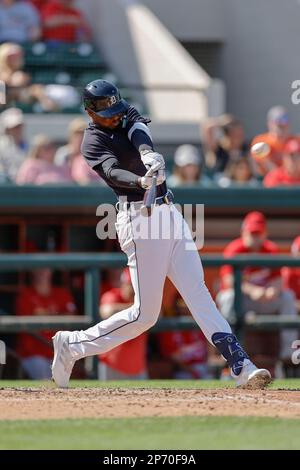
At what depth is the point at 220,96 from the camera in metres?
15.5

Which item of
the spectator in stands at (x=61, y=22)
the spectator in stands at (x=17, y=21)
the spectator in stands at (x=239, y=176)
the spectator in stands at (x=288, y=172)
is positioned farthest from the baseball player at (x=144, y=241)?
the spectator in stands at (x=61, y=22)

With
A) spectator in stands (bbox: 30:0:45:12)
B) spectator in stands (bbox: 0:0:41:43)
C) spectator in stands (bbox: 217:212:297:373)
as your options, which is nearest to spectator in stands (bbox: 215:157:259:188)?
spectator in stands (bbox: 217:212:297:373)

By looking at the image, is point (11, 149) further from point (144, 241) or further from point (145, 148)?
point (145, 148)

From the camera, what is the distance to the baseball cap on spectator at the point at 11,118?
1190 centimetres

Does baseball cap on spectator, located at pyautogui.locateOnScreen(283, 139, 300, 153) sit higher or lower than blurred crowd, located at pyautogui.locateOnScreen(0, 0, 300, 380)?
higher

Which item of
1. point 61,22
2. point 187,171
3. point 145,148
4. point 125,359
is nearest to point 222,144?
point 187,171

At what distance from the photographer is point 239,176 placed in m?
12.5

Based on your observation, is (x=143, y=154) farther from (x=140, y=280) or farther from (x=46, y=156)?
(x=46, y=156)

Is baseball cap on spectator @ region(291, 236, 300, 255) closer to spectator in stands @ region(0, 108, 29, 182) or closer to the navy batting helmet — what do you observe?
spectator in stands @ region(0, 108, 29, 182)

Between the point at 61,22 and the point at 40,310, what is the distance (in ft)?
19.8

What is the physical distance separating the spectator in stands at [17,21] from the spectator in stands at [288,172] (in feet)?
15.8

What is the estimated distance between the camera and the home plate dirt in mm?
6395

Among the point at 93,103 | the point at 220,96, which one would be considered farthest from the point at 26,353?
the point at 220,96
